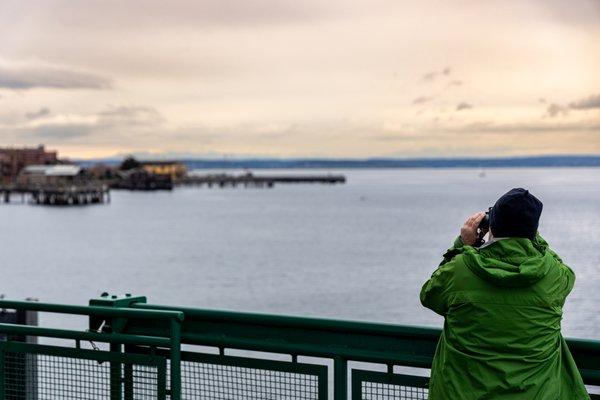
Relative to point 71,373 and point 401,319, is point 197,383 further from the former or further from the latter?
point 401,319

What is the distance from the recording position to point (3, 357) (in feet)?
19.1

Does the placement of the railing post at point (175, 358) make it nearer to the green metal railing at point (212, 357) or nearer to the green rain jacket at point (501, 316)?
the green metal railing at point (212, 357)

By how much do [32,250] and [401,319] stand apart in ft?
169

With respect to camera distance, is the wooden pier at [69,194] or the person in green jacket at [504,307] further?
the wooden pier at [69,194]

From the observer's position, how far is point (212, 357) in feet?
17.5

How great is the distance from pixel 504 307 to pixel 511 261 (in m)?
0.19

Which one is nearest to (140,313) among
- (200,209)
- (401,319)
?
(401,319)

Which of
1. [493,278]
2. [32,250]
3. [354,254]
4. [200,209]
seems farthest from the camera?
[200,209]

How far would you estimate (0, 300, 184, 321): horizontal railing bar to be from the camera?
5233 millimetres

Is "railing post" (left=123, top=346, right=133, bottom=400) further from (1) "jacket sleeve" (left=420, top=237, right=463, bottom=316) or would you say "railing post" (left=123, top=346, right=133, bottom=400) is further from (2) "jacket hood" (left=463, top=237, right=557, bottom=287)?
(2) "jacket hood" (left=463, top=237, right=557, bottom=287)

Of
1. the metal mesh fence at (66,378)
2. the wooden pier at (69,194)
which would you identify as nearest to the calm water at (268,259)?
the metal mesh fence at (66,378)

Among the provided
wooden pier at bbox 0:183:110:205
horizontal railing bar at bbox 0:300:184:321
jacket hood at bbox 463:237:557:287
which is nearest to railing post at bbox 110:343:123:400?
horizontal railing bar at bbox 0:300:184:321

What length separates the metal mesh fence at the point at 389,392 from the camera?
189 inches

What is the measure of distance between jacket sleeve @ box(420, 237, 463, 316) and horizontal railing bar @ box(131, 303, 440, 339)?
2.48ft
